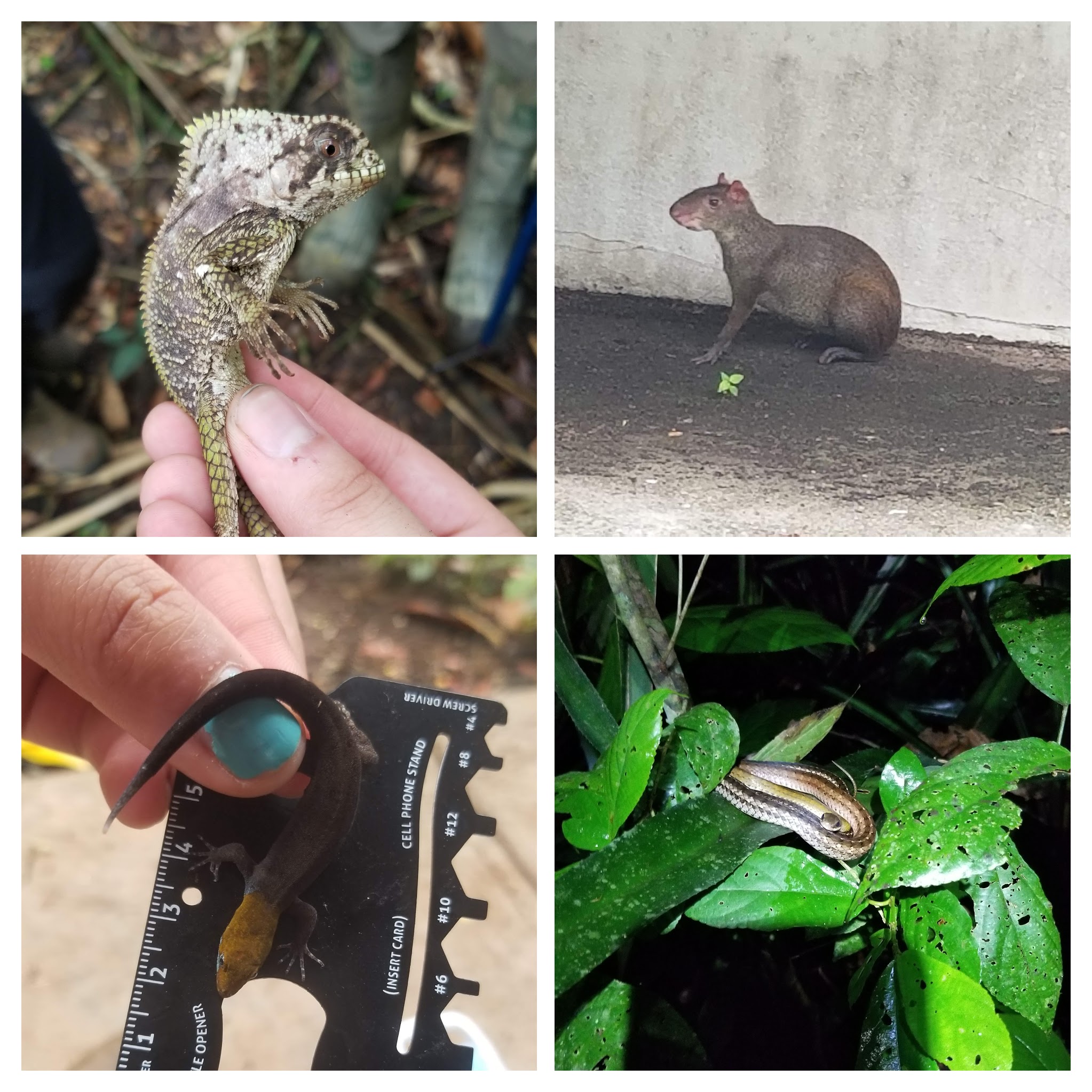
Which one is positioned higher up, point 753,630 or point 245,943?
point 753,630

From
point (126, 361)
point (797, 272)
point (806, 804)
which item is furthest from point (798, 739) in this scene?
point (126, 361)

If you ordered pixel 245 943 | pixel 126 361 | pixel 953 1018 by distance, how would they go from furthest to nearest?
pixel 126 361 → pixel 245 943 → pixel 953 1018

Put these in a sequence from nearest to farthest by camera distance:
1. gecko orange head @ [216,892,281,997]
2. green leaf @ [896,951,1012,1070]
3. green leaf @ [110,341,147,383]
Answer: green leaf @ [896,951,1012,1070] < gecko orange head @ [216,892,281,997] < green leaf @ [110,341,147,383]

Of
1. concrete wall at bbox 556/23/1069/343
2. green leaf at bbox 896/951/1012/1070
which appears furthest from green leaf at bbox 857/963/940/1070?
concrete wall at bbox 556/23/1069/343

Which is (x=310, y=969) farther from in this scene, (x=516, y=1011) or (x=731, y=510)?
(x=731, y=510)

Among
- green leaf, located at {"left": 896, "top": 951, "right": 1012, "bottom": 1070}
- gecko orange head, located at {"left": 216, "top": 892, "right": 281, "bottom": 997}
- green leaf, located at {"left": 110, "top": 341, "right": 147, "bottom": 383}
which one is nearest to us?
green leaf, located at {"left": 896, "top": 951, "right": 1012, "bottom": 1070}

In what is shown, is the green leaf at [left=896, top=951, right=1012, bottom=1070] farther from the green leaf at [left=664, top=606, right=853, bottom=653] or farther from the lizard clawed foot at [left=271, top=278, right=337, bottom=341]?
the lizard clawed foot at [left=271, top=278, right=337, bottom=341]

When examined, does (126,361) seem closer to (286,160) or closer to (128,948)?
(286,160)
